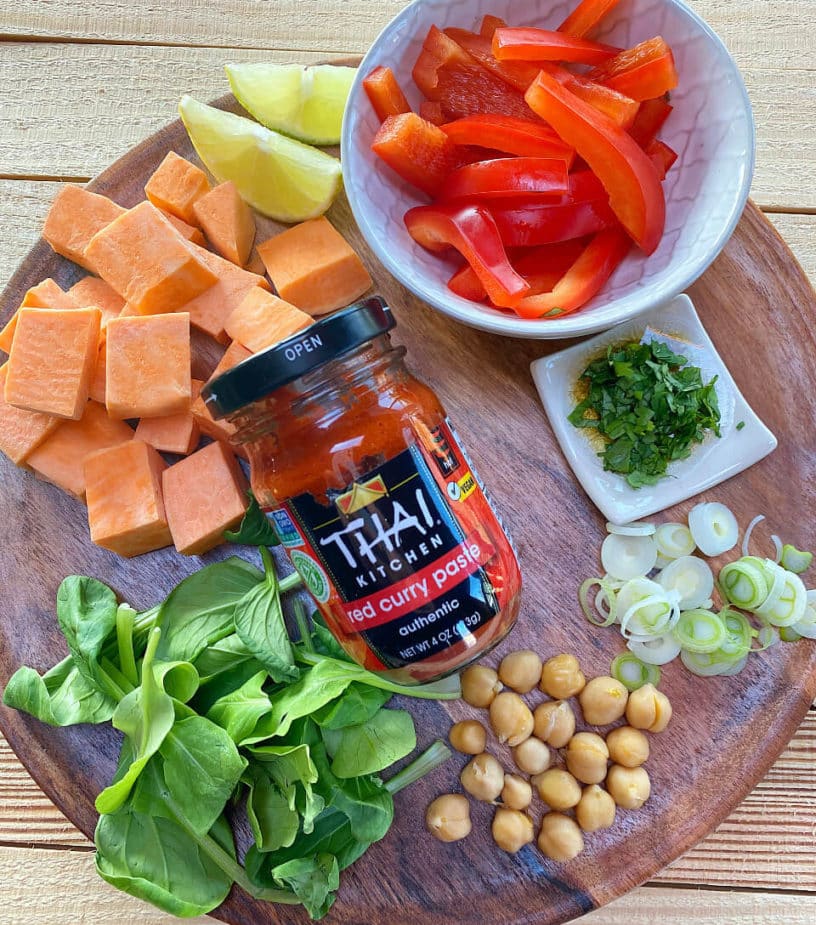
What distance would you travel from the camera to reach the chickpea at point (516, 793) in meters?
1.35

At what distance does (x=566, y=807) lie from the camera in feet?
4.45

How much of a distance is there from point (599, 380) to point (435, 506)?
45cm

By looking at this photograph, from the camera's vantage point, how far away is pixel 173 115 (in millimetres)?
1578

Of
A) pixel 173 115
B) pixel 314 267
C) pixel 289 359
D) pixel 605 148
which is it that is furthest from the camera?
pixel 173 115

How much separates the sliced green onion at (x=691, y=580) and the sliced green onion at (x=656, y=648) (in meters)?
A: 0.07

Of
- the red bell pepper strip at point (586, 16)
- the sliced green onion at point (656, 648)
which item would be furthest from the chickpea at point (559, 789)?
the red bell pepper strip at point (586, 16)

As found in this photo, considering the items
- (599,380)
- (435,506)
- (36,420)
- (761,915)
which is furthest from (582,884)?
(36,420)

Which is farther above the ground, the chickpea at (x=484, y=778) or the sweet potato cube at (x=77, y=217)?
the sweet potato cube at (x=77, y=217)

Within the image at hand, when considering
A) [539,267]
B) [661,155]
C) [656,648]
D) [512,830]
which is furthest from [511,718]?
[661,155]

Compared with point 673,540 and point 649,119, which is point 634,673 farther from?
point 649,119

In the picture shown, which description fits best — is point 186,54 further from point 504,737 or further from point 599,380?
point 504,737

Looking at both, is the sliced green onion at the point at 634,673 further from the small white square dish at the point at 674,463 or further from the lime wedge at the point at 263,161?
the lime wedge at the point at 263,161

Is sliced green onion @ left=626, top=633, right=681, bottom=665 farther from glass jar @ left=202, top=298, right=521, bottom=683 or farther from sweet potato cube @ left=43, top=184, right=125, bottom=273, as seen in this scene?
sweet potato cube @ left=43, top=184, right=125, bottom=273

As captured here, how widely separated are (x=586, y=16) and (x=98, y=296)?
1004 millimetres
